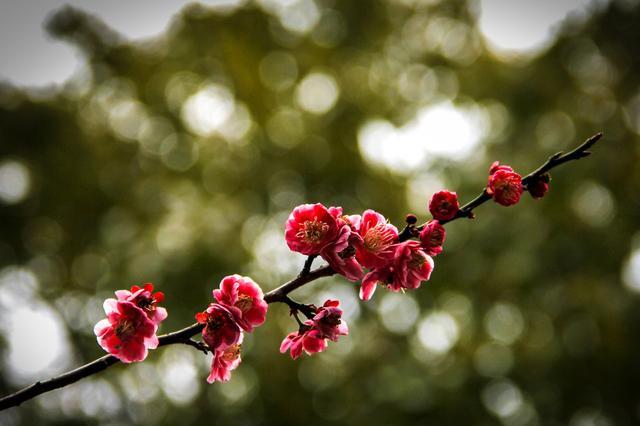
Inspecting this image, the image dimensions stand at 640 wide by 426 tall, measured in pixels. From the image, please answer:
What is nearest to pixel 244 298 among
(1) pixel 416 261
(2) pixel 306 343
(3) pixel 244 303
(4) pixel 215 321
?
(3) pixel 244 303

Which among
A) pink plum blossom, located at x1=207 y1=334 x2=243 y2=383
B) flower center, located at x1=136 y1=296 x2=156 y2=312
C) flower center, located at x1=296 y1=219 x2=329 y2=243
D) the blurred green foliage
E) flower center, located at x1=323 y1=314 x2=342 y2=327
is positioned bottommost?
flower center, located at x1=323 y1=314 x2=342 y2=327

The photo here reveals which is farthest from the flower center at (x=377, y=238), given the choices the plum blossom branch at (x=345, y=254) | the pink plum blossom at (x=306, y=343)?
the pink plum blossom at (x=306, y=343)

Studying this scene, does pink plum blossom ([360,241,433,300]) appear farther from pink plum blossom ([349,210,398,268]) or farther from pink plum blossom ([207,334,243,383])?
pink plum blossom ([207,334,243,383])

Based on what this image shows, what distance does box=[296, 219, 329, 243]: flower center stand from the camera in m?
1.45

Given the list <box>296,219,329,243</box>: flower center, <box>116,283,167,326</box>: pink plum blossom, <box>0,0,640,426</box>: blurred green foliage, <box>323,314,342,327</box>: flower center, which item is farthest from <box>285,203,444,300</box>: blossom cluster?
<box>0,0,640,426</box>: blurred green foliage

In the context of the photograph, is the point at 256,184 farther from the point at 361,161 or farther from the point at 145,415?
the point at 145,415

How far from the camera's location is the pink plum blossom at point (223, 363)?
1550 millimetres

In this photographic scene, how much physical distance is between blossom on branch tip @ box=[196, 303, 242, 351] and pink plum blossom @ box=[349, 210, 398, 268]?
369mm

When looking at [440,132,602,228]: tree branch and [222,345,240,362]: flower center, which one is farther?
[222,345,240,362]: flower center

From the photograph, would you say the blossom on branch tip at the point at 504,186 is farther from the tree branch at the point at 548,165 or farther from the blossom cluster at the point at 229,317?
the blossom cluster at the point at 229,317

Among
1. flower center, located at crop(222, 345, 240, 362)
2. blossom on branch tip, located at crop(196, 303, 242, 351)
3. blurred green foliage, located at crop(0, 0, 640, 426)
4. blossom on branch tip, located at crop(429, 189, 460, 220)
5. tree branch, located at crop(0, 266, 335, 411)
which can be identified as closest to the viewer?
tree branch, located at crop(0, 266, 335, 411)

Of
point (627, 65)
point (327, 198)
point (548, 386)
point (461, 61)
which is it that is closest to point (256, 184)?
point (327, 198)

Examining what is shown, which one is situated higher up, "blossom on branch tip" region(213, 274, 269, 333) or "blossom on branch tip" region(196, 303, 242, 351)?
"blossom on branch tip" region(213, 274, 269, 333)

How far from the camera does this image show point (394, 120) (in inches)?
318
